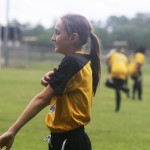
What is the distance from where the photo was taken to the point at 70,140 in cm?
536

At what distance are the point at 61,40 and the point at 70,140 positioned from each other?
810 mm

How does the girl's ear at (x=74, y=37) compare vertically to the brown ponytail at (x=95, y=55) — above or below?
above

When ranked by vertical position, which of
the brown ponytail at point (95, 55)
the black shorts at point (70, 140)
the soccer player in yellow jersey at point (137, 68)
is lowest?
the soccer player in yellow jersey at point (137, 68)

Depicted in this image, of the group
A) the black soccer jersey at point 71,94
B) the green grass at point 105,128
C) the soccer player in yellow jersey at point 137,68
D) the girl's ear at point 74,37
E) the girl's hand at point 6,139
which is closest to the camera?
the girl's hand at point 6,139

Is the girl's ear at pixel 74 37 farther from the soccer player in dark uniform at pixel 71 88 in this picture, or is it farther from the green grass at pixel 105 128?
the green grass at pixel 105 128

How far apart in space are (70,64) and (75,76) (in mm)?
115

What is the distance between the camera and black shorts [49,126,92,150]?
5.35 metres

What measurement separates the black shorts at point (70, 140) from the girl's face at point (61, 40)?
25.7 inches

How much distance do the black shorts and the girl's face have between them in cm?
65

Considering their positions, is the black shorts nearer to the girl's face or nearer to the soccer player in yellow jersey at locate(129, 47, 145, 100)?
the girl's face

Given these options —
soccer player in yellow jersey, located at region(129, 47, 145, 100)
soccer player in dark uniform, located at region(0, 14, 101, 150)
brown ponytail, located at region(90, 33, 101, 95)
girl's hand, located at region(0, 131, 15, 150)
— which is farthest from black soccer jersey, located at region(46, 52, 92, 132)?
soccer player in yellow jersey, located at region(129, 47, 145, 100)

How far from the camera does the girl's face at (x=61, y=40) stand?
17.5 feet

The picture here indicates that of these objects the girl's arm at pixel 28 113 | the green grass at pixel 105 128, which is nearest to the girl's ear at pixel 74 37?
the girl's arm at pixel 28 113

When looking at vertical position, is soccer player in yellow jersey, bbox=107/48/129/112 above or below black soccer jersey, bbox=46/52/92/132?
below
